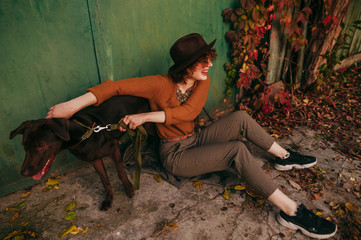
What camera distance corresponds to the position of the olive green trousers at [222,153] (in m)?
1.92

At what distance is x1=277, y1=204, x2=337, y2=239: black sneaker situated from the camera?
179cm

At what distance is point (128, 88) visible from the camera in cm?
201

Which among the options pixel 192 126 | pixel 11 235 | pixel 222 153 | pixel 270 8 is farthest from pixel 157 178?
pixel 270 8

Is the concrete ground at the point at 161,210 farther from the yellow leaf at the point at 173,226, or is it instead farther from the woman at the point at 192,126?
the woman at the point at 192,126

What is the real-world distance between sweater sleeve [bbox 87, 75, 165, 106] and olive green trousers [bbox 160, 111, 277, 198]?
0.62 meters

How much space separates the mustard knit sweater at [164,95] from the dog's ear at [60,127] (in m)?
0.40

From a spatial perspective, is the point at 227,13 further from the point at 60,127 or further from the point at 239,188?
the point at 60,127

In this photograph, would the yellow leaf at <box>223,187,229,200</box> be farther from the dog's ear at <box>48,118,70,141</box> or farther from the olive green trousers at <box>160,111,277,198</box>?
the dog's ear at <box>48,118,70,141</box>

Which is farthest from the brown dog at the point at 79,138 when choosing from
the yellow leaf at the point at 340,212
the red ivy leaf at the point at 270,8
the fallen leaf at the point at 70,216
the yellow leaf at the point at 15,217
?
the red ivy leaf at the point at 270,8

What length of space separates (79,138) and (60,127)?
237mm

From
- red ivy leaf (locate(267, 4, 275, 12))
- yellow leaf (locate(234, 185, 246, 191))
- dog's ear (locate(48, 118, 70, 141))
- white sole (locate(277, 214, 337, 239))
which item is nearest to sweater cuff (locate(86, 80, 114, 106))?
dog's ear (locate(48, 118, 70, 141))

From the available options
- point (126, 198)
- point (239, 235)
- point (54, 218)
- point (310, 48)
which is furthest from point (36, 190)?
point (310, 48)

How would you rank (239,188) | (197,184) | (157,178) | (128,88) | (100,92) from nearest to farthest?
(100,92) → (128,88) → (239,188) → (197,184) → (157,178)

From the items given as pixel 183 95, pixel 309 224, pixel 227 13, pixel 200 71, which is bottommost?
pixel 309 224
